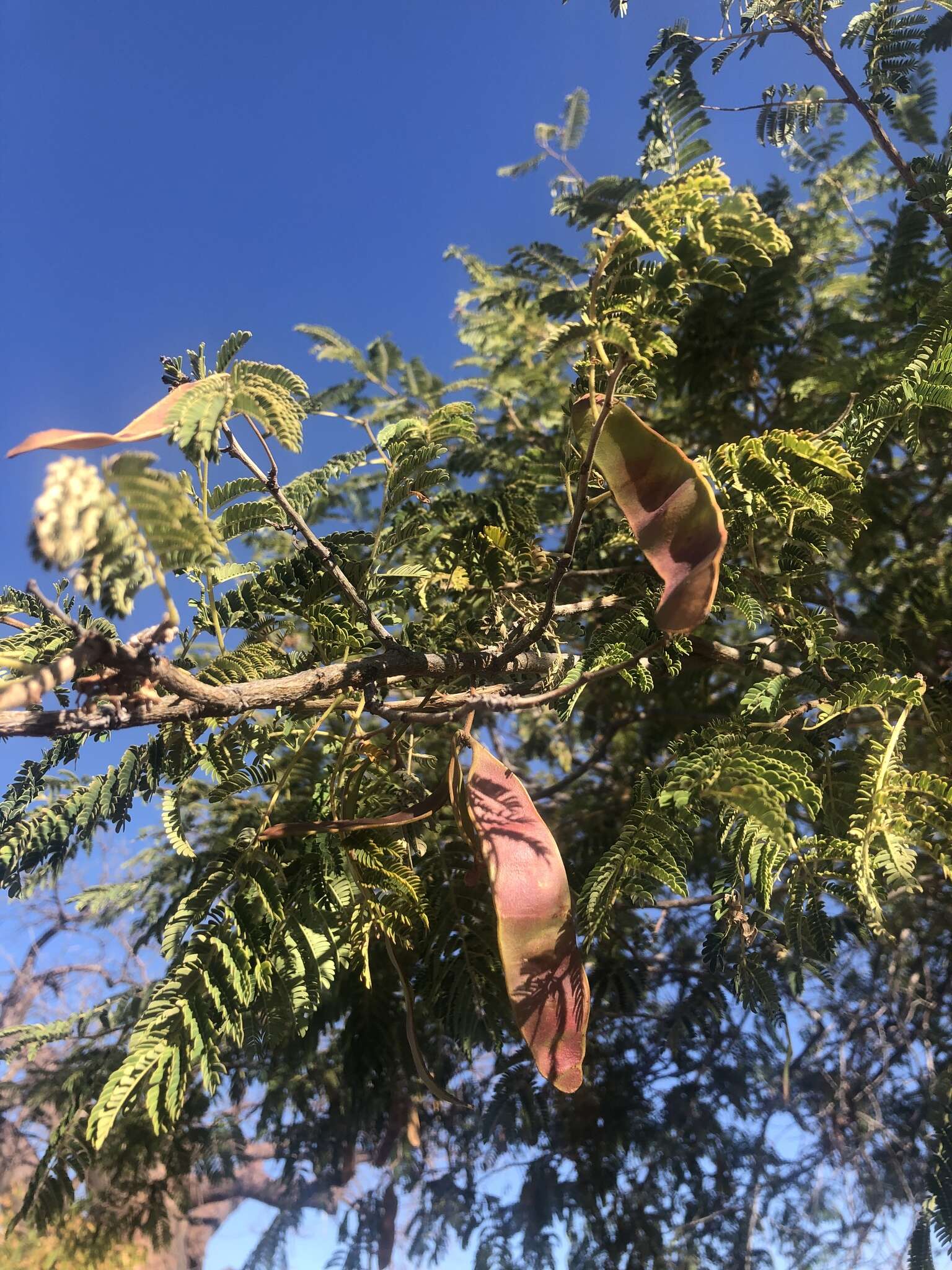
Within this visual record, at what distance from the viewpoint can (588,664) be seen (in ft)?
4.74

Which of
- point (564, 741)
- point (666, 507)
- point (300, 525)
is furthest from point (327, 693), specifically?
point (564, 741)

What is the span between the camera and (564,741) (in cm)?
377

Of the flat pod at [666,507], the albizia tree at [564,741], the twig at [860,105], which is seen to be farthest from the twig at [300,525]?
the twig at [860,105]

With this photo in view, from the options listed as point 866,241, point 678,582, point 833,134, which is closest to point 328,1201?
point 678,582

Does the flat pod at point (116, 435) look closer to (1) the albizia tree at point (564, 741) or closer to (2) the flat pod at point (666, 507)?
(1) the albizia tree at point (564, 741)

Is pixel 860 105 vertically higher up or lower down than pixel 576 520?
higher up

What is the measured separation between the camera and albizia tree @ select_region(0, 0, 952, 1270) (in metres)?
1.11

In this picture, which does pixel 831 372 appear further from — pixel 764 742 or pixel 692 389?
pixel 764 742

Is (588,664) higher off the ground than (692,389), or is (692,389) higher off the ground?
(692,389)

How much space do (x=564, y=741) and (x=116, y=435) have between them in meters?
3.10

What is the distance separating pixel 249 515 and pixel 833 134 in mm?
3047

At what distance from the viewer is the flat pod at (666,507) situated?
3.18 feet

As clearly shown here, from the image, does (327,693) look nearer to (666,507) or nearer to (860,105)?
(666,507)

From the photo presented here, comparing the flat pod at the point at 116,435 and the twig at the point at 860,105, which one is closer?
the flat pod at the point at 116,435
